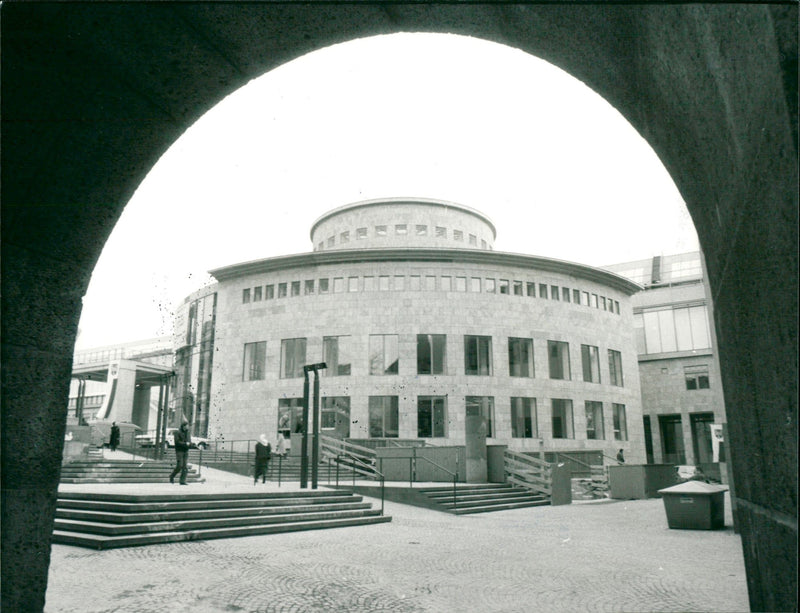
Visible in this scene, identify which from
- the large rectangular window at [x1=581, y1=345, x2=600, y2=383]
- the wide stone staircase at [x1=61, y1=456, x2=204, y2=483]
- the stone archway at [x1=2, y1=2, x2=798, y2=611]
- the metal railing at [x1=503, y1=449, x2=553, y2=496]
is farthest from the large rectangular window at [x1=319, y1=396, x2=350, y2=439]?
the stone archway at [x1=2, y1=2, x2=798, y2=611]

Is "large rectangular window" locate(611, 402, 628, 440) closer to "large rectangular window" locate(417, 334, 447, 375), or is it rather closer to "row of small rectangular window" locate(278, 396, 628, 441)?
"row of small rectangular window" locate(278, 396, 628, 441)

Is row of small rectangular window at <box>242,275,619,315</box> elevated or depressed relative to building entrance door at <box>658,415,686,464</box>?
elevated

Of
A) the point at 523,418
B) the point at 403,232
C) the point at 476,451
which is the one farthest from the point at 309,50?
the point at 403,232

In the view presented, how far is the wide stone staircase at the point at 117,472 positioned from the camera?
1984 centimetres

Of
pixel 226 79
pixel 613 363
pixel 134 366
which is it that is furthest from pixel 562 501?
pixel 134 366

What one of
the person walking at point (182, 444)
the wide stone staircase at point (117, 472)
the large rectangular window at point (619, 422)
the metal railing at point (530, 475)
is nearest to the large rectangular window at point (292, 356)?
the wide stone staircase at point (117, 472)

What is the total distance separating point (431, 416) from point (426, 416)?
31cm

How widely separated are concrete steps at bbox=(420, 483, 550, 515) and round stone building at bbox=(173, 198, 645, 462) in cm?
1617

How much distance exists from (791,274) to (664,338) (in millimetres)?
57313

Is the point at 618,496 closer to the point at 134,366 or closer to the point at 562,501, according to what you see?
the point at 562,501

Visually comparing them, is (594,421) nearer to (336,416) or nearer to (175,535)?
(336,416)

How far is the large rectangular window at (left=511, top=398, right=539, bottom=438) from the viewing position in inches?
1594

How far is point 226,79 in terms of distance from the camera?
14.2ft

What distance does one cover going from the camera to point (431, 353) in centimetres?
4028
